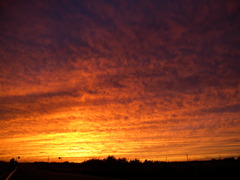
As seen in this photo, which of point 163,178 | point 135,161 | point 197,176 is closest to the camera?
point 197,176

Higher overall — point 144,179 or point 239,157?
point 239,157

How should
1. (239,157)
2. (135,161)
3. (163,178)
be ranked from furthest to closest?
1. (239,157)
2. (135,161)
3. (163,178)

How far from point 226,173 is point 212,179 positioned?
7.63 ft

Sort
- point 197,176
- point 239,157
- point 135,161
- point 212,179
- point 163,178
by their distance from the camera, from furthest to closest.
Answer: point 239,157 → point 135,161 → point 163,178 → point 197,176 → point 212,179

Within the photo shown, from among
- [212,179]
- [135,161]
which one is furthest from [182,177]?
[135,161]

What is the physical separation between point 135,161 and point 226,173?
26920 mm

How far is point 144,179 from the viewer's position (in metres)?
21.5

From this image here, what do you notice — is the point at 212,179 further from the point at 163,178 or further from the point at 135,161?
the point at 135,161

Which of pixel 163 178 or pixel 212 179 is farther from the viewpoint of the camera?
pixel 163 178

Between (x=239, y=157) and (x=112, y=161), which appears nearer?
(x=112, y=161)

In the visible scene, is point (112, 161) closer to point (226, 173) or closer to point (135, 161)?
point (135, 161)

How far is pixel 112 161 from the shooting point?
4784 cm

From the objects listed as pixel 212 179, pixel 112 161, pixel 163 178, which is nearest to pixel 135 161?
pixel 112 161

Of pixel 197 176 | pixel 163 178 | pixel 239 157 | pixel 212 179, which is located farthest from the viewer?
pixel 239 157
